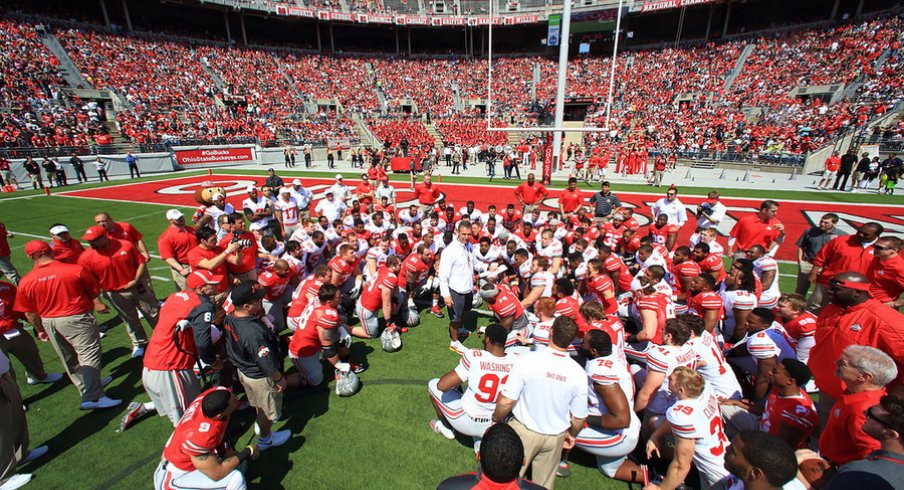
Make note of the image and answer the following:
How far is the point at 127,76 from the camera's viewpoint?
110 ft

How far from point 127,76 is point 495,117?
3452 centimetres

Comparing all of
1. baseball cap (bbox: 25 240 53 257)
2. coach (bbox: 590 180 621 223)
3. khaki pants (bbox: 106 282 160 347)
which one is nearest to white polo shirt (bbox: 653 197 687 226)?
coach (bbox: 590 180 621 223)

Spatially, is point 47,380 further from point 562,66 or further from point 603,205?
point 562,66

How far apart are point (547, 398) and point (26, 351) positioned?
6.42 meters

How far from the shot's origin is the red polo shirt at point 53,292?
14.1 ft

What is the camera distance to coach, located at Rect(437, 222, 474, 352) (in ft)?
18.8

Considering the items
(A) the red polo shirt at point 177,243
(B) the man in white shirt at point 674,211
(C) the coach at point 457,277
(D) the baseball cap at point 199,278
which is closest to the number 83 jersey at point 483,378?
(C) the coach at point 457,277

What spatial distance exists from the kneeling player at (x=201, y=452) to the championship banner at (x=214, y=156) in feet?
97.7

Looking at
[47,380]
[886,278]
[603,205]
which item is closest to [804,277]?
[886,278]

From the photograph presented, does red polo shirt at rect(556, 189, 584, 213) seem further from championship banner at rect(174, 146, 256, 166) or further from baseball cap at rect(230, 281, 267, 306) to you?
championship banner at rect(174, 146, 256, 166)

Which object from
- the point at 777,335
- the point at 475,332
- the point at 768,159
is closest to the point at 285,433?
the point at 475,332

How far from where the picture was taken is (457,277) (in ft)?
18.9

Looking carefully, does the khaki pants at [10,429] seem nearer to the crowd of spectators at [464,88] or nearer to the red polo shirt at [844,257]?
the red polo shirt at [844,257]

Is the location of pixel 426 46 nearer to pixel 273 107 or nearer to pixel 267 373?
pixel 273 107
